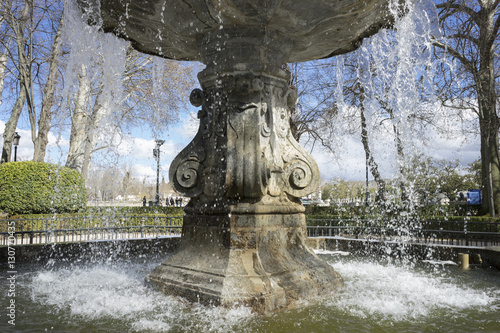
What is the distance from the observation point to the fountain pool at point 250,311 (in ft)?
10.4

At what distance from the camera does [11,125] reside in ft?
61.9

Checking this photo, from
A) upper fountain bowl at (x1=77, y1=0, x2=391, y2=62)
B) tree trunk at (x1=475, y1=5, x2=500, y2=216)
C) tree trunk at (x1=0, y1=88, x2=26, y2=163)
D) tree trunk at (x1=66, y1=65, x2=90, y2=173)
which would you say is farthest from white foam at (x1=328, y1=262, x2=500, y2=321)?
tree trunk at (x1=0, y1=88, x2=26, y2=163)

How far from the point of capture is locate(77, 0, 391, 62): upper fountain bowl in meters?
4.02

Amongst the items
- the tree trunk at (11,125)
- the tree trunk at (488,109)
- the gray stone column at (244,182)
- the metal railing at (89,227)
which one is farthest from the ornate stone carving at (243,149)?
the tree trunk at (11,125)

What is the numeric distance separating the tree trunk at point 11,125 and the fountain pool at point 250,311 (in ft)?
51.3

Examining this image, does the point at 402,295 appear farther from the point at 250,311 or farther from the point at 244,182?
the point at 244,182

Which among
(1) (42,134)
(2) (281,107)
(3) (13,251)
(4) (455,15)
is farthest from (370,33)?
(1) (42,134)

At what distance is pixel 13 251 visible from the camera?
6.18 m

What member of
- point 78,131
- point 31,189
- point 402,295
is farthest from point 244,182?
point 78,131

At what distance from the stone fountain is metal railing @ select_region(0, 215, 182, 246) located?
21.0 feet

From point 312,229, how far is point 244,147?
24.3ft

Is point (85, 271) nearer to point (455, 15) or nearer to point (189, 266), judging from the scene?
point (189, 266)

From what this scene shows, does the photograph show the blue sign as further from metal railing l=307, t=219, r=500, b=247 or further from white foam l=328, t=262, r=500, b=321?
white foam l=328, t=262, r=500, b=321

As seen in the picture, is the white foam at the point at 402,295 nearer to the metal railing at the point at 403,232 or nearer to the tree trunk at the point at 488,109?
the metal railing at the point at 403,232
